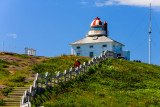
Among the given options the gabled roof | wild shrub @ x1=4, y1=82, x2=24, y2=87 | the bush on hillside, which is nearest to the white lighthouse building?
the gabled roof

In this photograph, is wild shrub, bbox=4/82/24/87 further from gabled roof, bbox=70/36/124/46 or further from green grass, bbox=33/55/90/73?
gabled roof, bbox=70/36/124/46

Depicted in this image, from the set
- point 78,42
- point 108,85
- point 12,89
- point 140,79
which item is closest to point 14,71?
point 12,89

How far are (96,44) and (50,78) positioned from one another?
37666mm

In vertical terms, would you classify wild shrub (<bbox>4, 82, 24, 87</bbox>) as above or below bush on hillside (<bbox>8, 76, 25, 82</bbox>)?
below

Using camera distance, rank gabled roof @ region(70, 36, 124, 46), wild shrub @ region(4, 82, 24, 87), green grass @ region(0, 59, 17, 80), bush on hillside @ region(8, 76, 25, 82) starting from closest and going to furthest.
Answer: wild shrub @ region(4, 82, 24, 87)
bush on hillside @ region(8, 76, 25, 82)
green grass @ region(0, 59, 17, 80)
gabled roof @ region(70, 36, 124, 46)

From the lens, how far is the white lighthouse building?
60.3 meters

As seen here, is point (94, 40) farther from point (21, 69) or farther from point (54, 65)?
point (21, 69)

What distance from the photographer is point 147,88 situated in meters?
28.0

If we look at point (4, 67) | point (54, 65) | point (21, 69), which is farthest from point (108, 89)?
point (4, 67)

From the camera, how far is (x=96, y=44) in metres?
60.9

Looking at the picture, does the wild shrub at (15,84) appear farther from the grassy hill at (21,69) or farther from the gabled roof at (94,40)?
the gabled roof at (94,40)

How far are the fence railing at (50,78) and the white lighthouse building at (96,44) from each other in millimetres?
17263

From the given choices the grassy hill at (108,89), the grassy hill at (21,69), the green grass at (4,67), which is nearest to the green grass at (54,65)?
the grassy hill at (21,69)

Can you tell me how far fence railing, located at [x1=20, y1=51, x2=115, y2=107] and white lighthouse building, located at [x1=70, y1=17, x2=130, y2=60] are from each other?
1726cm
